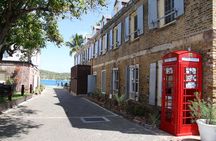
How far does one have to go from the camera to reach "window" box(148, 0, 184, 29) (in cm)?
1220

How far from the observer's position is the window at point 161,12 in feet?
40.0

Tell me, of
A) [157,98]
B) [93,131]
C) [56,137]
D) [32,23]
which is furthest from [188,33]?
[32,23]

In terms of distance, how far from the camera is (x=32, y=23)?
57.8ft

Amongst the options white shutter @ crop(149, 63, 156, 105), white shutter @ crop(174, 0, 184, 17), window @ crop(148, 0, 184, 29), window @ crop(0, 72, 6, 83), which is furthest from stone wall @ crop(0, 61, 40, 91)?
white shutter @ crop(174, 0, 184, 17)

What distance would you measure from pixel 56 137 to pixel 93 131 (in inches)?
61.3

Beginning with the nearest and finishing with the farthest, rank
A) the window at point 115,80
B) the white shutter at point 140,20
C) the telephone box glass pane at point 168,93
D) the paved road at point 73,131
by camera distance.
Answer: the paved road at point 73,131 → the telephone box glass pane at point 168,93 → the white shutter at point 140,20 → the window at point 115,80

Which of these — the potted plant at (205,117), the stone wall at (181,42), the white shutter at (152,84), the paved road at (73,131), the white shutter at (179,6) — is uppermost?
the white shutter at (179,6)

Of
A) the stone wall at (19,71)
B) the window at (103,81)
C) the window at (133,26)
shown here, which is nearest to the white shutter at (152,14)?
the window at (133,26)

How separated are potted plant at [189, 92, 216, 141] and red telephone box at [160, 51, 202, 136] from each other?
33 cm

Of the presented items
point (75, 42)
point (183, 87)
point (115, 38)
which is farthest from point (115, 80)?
point (75, 42)

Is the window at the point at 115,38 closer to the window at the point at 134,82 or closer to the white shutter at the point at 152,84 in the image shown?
the window at the point at 134,82

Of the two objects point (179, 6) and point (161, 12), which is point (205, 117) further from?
point (161, 12)

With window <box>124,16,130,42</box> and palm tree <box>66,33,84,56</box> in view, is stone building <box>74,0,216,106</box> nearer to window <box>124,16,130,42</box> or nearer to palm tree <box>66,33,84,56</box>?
window <box>124,16,130,42</box>

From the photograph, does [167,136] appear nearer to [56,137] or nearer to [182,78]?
[182,78]
